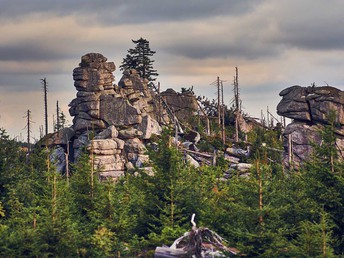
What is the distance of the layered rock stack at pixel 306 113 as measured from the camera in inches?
2933

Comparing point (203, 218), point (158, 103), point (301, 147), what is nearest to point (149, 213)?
point (203, 218)

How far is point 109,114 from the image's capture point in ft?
271

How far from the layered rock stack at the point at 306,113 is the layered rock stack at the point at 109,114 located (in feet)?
52.1

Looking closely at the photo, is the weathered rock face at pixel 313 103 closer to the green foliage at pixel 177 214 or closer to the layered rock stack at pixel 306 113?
the layered rock stack at pixel 306 113

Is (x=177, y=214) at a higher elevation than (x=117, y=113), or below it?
below

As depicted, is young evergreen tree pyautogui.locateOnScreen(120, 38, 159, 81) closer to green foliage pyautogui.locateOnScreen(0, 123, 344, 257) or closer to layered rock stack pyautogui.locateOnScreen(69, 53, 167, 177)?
layered rock stack pyautogui.locateOnScreen(69, 53, 167, 177)

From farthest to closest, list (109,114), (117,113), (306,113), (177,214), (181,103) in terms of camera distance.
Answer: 1. (181,103)
2. (117,113)
3. (109,114)
4. (306,113)
5. (177,214)

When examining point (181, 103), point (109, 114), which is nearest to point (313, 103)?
point (109, 114)

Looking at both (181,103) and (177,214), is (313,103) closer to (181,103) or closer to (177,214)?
(181,103)

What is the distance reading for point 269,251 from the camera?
29.7m

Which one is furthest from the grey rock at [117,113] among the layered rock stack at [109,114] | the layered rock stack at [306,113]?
the layered rock stack at [306,113]

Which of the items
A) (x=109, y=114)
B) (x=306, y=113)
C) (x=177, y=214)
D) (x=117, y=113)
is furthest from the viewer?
(x=117, y=113)

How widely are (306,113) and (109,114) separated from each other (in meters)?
22.5

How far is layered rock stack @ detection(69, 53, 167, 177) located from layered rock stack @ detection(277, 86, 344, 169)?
15869 millimetres
